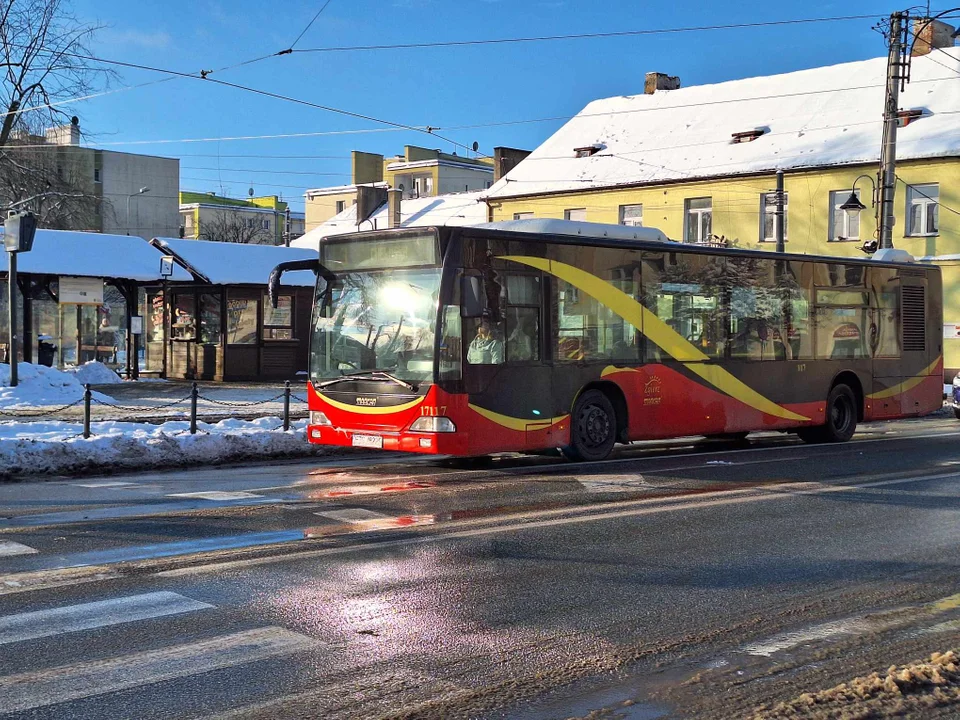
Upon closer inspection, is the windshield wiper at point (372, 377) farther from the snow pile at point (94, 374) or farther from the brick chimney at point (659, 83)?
the brick chimney at point (659, 83)

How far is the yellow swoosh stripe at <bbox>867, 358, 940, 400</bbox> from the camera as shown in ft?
62.2

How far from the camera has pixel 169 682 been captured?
509cm

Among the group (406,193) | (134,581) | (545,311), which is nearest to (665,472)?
(545,311)

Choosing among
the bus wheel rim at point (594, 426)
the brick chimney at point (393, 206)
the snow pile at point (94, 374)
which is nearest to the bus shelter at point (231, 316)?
the snow pile at point (94, 374)

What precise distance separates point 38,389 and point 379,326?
1196 cm

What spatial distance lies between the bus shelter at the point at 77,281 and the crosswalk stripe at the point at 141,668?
23.4 m

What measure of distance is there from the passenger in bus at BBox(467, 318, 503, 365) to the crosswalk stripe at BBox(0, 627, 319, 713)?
728cm

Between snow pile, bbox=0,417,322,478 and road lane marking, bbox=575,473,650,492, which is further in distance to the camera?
snow pile, bbox=0,417,322,478

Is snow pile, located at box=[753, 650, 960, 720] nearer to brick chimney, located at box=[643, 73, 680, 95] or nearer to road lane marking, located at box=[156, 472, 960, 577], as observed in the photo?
road lane marking, located at box=[156, 472, 960, 577]

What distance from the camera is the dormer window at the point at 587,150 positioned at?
47219 millimetres

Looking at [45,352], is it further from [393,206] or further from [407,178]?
[407,178]

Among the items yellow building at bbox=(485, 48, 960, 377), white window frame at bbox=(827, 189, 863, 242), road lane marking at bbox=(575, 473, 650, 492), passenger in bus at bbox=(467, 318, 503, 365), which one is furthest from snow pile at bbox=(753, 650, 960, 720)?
white window frame at bbox=(827, 189, 863, 242)

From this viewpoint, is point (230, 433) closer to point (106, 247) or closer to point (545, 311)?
point (545, 311)

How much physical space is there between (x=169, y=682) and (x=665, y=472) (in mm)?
9323
